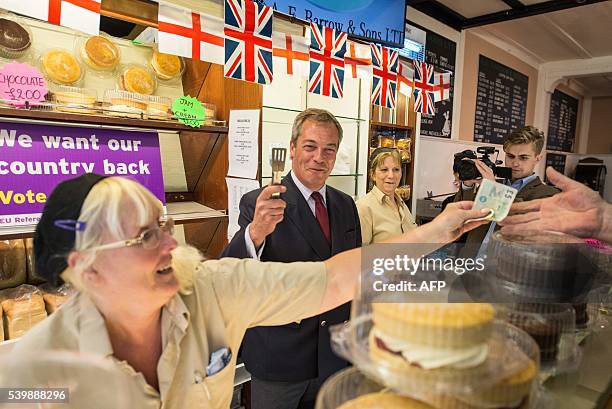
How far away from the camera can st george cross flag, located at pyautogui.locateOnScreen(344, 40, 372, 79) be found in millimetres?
2420

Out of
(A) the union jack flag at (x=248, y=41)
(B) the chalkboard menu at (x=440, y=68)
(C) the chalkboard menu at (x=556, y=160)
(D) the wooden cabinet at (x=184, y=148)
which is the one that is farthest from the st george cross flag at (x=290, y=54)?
(C) the chalkboard menu at (x=556, y=160)

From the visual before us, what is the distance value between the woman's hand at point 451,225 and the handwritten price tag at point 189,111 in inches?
55.2

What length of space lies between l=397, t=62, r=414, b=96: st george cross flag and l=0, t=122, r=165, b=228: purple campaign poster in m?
1.83

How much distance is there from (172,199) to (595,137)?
9594 millimetres

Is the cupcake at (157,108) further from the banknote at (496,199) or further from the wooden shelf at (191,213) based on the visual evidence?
the banknote at (496,199)

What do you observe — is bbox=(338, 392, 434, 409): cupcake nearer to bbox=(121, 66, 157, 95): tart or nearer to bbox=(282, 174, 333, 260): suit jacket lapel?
bbox=(282, 174, 333, 260): suit jacket lapel

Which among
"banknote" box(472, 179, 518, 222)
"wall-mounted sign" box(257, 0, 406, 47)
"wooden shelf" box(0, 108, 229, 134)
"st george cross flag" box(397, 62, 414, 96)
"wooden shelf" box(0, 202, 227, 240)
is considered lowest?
"wooden shelf" box(0, 202, 227, 240)

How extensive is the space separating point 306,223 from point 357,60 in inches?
51.5

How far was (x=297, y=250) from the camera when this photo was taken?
162cm

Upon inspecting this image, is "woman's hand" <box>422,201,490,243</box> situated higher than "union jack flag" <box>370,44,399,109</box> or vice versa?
"union jack flag" <box>370,44,399,109</box>

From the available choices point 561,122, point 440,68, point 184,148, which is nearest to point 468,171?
point 184,148

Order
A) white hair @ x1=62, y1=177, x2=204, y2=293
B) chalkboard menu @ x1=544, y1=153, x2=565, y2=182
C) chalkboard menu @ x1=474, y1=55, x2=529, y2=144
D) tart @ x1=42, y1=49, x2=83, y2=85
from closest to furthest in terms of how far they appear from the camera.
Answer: white hair @ x1=62, y1=177, x2=204, y2=293 → tart @ x1=42, y1=49, x2=83, y2=85 → chalkboard menu @ x1=474, y1=55, x2=529, y2=144 → chalkboard menu @ x1=544, y1=153, x2=565, y2=182

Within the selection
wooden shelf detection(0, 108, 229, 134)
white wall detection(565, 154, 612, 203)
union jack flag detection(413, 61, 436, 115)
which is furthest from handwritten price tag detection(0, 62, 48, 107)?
white wall detection(565, 154, 612, 203)

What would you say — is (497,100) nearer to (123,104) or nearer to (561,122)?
(561,122)
